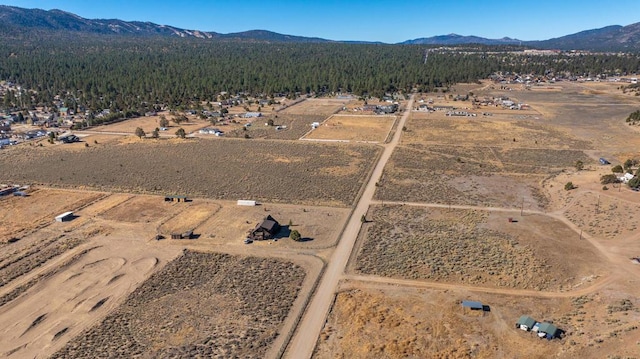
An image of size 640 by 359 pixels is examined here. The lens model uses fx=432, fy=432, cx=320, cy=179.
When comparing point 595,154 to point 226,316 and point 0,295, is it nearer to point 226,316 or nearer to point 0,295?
point 226,316

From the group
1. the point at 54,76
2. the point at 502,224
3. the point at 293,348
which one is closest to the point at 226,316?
the point at 293,348

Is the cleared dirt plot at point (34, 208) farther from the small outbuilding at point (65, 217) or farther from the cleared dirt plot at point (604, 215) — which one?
the cleared dirt plot at point (604, 215)

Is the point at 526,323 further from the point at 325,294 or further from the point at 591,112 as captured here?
the point at 591,112

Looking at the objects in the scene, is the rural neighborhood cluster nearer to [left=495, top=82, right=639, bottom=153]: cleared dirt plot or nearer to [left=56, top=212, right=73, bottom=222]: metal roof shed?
[left=56, top=212, right=73, bottom=222]: metal roof shed

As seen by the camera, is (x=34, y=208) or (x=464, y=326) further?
(x=34, y=208)

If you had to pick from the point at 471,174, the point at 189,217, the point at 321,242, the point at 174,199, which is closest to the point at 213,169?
the point at 174,199

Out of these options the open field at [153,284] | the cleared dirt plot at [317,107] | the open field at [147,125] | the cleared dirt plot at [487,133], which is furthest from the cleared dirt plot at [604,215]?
the open field at [147,125]

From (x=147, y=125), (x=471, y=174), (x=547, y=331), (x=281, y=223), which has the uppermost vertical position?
(x=147, y=125)
